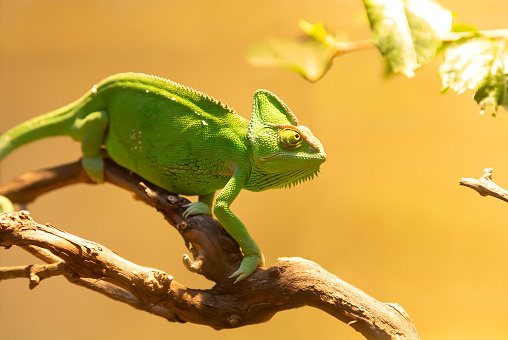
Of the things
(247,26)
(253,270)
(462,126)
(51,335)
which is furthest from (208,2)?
(51,335)

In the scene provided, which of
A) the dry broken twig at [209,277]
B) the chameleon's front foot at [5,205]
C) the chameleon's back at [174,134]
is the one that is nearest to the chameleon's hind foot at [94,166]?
the chameleon's back at [174,134]

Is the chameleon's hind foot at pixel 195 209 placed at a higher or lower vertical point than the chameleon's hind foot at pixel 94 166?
lower

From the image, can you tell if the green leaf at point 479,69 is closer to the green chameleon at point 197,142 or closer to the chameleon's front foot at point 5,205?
the green chameleon at point 197,142

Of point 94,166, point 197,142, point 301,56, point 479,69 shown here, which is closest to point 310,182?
point 301,56

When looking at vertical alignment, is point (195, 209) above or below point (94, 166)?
below

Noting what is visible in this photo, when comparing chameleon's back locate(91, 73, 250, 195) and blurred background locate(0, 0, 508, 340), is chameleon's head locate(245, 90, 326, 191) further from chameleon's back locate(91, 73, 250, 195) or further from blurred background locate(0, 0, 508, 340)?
blurred background locate(0, 0, 508, 340)

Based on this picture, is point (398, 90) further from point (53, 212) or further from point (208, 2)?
point (53, 212)

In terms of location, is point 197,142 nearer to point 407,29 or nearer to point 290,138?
point 290,138
